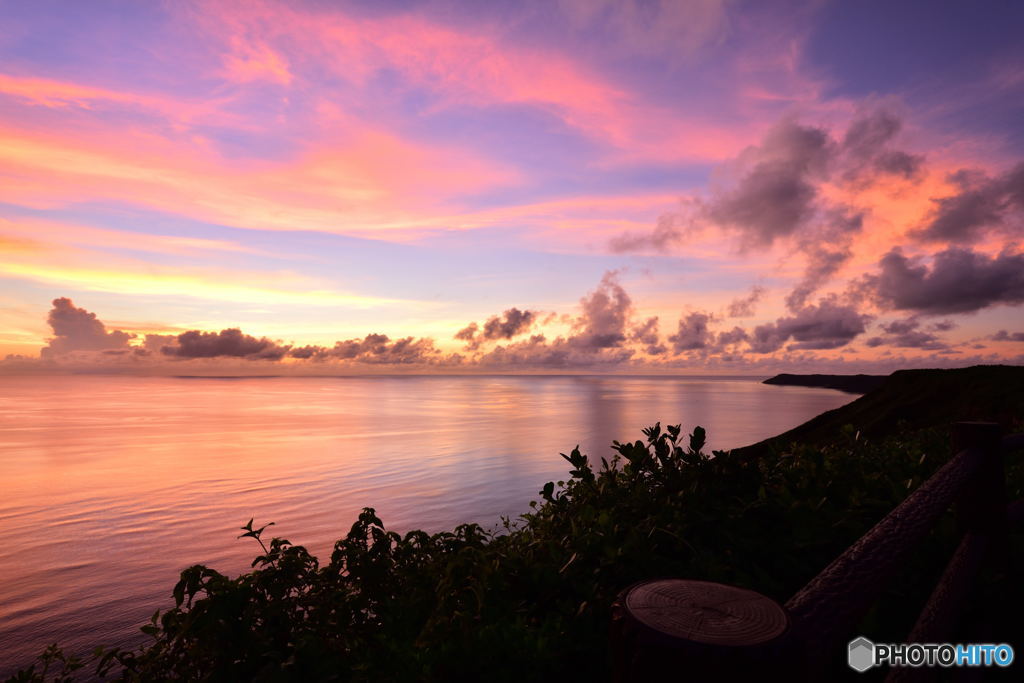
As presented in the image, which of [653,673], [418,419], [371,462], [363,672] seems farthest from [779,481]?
[418,419]

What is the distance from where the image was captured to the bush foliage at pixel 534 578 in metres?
3.54

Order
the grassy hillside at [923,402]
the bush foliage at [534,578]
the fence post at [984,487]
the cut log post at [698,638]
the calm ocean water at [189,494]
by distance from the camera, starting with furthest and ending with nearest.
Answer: the grassy hillside at [923,402], the calm ocean water at [189,494], the fence post at [984,487], the bush foliage at [534,578], the cut log post at [698,638]

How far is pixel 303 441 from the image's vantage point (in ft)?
153

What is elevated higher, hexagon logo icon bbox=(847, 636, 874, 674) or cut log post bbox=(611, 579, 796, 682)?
cut log post bbox=(611, 579, 796, 682)

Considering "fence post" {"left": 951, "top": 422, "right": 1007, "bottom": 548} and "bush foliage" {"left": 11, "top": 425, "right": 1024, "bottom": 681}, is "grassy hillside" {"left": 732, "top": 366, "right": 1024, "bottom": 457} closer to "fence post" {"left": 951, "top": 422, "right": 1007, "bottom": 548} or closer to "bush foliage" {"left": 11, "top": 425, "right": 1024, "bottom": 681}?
"bush foliage" {"left": 11, "top": 425, "right": 1024, "bottom": 681}

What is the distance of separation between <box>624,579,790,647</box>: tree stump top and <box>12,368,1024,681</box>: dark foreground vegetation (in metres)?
1.94

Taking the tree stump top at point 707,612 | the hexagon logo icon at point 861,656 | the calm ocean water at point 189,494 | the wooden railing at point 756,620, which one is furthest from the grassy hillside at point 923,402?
the tree stump top at point 707,612

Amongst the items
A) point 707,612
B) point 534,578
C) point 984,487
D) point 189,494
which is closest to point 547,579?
point 534,578

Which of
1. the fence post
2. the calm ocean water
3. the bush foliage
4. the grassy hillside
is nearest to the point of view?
the bush foliage

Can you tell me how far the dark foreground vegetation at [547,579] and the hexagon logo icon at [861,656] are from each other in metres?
1.21

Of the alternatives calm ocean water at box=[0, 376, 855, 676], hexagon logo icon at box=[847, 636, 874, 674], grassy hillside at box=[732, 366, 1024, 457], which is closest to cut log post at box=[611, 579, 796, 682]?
hexagon logo icon at box=[847, 636, 874, 674]

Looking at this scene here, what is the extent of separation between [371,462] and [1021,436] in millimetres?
35075

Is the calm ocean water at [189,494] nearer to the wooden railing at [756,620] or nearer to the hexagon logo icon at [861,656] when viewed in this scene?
the hexagon logo icon at [861,656]

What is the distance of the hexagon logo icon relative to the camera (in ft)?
8.16
